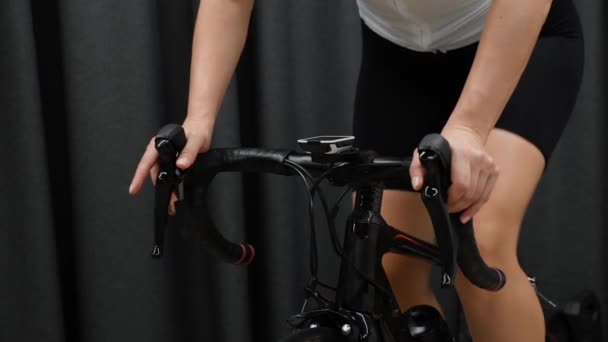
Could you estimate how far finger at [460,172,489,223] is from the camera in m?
0.79

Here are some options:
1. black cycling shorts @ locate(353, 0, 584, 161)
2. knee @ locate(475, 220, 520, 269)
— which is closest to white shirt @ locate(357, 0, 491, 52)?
black cycling shorts @ locate(353, 0, 584, 161)

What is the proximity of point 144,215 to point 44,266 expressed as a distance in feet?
1.00

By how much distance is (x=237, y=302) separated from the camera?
2.01 metres

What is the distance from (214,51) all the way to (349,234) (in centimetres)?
42

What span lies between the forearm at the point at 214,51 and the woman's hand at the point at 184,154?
43 millimetres

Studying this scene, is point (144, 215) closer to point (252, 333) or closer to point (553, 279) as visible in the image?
point (252, 333)

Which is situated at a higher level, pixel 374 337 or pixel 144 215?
pixel 374 337

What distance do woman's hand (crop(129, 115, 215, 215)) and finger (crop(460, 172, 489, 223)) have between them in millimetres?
386

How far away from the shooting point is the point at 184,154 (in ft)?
3.12

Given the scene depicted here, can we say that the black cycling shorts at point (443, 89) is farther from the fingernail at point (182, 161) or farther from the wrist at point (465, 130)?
the fingernail at point (182, 161)

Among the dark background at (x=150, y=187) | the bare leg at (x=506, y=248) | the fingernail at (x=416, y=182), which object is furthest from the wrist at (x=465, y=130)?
the dark background at (x=150, y=187)

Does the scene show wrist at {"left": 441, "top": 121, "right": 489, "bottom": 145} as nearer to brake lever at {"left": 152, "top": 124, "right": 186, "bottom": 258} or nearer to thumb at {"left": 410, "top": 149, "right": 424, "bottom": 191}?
thumb at {"left": 410, "top": 149, "right": 424, "bottom": 191}

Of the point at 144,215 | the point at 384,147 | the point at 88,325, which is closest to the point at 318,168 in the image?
the point at 384,147

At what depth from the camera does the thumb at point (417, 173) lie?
0.76m
